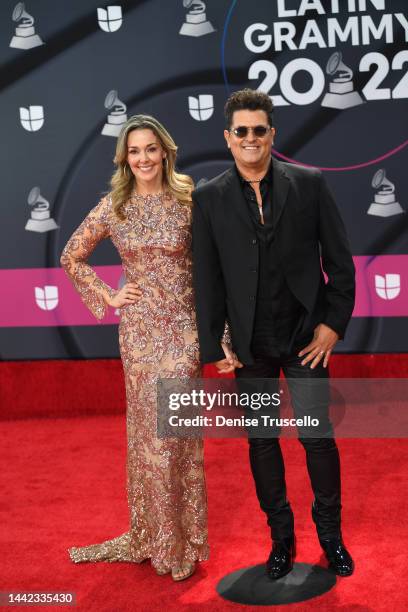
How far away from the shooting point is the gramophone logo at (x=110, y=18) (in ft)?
17.6

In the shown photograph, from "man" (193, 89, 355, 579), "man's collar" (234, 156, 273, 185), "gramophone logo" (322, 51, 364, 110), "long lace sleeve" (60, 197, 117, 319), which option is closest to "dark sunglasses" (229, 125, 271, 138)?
"man" (193, 89, 355, 579)

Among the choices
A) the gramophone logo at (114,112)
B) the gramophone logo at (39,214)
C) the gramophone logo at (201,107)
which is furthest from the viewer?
the gramophone logo at (39,214)

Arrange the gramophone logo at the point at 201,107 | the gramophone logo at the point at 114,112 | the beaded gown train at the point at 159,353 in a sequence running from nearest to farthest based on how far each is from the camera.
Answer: the beaded gown train at the point at 159,353 → the gramophone logo at the point at 201,107 → the gramophone logo at the point at 114,112

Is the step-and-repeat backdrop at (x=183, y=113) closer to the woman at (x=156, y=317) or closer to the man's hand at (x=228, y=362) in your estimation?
the woman at (x=156, y=317)

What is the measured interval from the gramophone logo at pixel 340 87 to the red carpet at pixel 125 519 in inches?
76.4

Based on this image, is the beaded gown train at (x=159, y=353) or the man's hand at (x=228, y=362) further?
the beaded gown train at (x=159, y=353)

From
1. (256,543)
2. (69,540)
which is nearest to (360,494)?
(256,543)

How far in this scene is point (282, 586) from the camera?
10.6ft

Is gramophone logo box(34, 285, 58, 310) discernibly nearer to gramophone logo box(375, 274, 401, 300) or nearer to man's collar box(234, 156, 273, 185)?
gramophone logo box(375, 274, 401, 300)

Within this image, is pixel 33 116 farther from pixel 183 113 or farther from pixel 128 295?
pixel 128 295

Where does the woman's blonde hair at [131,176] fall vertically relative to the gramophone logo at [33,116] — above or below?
below

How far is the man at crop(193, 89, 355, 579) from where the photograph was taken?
3.07m

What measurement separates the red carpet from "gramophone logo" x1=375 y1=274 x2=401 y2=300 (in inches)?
37.7

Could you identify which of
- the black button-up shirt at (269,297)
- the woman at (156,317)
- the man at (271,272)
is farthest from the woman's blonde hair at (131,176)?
the black button-up shirt at (269,297)
